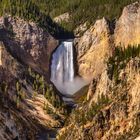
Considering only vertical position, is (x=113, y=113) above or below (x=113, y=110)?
below

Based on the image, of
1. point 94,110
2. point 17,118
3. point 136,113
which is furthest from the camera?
point 17,118

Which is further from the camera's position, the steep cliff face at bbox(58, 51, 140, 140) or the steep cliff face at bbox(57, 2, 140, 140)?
the steep cliff face at bbox(57, 2, 140, 140)

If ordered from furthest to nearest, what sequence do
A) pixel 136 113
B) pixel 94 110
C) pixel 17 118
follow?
pixel 17 118 → pixel 94 110 → pixel 136 113

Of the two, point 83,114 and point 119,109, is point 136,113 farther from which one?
point 83,114

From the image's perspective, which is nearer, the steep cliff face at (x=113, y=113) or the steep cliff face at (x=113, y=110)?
the steep cliff face at (x=113, y=113)

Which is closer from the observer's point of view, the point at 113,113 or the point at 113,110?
the point at 113,113

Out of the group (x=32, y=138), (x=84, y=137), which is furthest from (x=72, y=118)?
(x=84, y=137)

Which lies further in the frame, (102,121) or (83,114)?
(83,114)

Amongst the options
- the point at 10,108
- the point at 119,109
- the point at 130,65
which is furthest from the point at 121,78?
the point at 10,108

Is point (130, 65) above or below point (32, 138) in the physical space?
above
